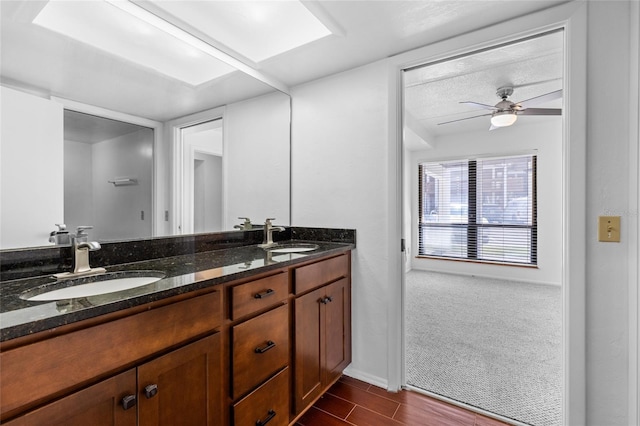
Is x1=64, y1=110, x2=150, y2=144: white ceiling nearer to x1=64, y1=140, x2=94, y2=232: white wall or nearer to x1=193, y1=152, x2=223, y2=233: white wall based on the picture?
x1=64, y1=140, x2=94, y2=232: white wall

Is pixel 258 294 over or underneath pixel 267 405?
over

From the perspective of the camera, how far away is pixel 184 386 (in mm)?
986

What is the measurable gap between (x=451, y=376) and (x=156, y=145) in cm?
238

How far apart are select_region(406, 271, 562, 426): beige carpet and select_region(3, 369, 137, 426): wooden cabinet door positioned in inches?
69.0

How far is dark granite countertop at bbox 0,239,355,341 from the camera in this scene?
69 cm

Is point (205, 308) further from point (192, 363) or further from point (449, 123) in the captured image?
point (449, 123)

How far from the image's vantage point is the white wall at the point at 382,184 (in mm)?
1339

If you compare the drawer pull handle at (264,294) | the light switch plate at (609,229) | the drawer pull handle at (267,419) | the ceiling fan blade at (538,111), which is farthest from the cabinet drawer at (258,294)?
the ceiling fan blade at (538,111)

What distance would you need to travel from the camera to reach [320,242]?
2.23 meters

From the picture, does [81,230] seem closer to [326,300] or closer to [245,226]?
[245,226]

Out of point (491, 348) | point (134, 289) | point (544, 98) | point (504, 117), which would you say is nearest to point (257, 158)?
point (134, 289)

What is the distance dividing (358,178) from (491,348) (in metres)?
1.83

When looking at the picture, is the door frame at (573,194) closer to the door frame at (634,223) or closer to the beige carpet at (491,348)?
the door frame at (634,223)

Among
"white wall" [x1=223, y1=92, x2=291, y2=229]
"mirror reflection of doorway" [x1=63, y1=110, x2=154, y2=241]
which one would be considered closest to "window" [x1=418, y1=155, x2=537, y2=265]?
"white wall" [x1=223, y1=92, x2=291, y2=229]
